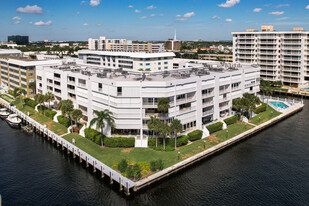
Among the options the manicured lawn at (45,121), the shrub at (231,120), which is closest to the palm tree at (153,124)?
the shrub at (231,120)

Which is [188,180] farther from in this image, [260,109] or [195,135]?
[260,109]

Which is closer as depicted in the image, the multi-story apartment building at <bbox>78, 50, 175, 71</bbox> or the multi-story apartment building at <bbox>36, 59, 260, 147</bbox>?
the multi-story apartment building at <bbox>36, 59, 260, 147</bbox>

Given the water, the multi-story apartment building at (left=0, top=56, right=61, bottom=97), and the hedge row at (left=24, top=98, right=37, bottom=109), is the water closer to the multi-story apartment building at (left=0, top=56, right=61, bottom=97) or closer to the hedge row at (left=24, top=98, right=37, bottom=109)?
the hedge row at (left=24, top=98, right=37, bottom=109)

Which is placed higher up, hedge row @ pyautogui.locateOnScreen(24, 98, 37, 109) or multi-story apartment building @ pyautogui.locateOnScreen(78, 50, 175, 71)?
multi-story apartment building @ pyautogui.locateOnScreen(78, 50, 175, 71)

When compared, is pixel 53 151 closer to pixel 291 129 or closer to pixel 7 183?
pixel 7 183

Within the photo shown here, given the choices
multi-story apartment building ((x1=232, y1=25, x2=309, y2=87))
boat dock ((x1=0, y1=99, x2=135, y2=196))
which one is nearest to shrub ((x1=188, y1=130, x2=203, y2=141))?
boat dock ((x1=0, y1=99, x2=135, y2=196))

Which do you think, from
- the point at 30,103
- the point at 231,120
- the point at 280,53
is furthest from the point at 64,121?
the point at 280,53
